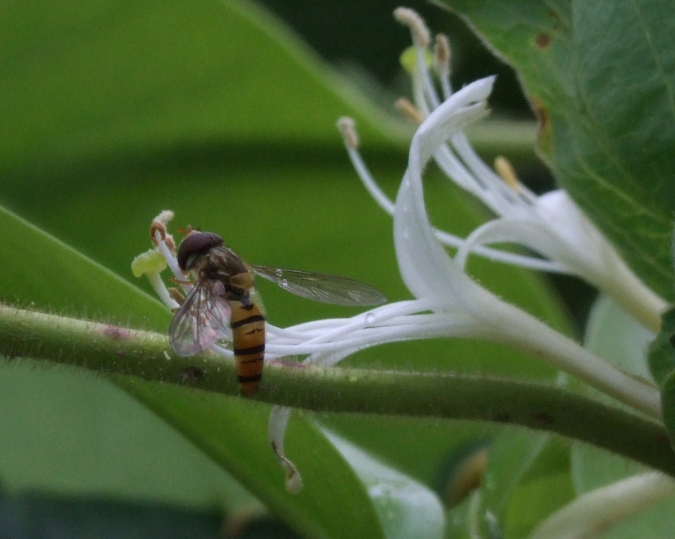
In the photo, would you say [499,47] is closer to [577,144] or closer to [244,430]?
[577,144]

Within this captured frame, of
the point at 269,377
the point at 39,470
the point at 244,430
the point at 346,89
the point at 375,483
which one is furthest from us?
the point at 346,89

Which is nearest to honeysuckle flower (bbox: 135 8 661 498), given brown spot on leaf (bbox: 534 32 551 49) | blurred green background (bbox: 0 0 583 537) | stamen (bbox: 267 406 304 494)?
stamen (bbox: 267 406 304 494)

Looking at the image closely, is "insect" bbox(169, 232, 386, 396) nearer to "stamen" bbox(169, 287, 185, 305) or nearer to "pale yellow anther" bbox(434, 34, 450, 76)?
"stamen" bbox(169, 287, 185, 305)

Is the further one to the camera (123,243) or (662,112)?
(123,243)

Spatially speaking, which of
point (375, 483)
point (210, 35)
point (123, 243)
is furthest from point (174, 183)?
point (375, 483)

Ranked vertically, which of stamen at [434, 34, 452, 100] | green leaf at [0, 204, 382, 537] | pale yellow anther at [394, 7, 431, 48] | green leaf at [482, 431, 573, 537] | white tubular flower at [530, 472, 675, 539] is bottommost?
green leaf at [482, 431, 573, 537]

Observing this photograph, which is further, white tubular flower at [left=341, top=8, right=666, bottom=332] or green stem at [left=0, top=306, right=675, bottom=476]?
white tubular flower at [left=341, top=8, right=666, bottom=332]
